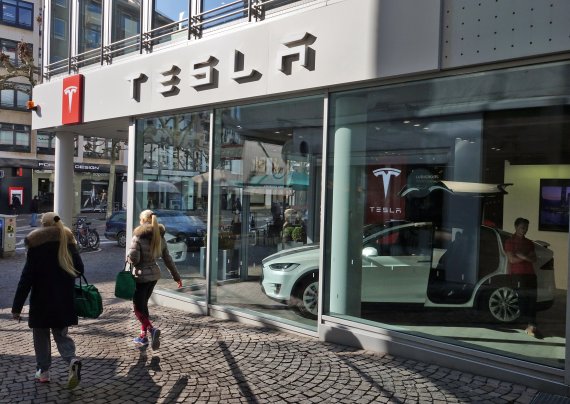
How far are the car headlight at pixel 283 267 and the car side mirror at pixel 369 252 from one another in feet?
3.20

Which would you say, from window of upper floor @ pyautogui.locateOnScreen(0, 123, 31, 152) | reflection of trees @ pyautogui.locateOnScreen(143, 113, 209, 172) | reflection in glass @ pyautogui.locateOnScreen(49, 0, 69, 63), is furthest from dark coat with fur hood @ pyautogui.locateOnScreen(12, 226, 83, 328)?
window of upper floor @ pyautogui.locateOnScreen(0, 123, 31, 152)

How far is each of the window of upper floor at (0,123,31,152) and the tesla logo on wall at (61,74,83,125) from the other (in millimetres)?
28986

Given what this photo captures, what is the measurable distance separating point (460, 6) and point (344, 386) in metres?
3.86

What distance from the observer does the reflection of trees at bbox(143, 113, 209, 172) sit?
299 inches

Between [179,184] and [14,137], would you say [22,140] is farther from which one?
[179,184]

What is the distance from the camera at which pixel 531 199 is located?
6211 millimetres

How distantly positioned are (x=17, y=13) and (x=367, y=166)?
1518 inches

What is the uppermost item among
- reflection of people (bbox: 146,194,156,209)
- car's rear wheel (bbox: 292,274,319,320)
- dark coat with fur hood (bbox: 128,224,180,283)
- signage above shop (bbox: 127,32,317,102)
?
signage above shop (bbox: 127,32,317,102)

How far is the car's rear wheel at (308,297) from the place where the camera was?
6316 millimetres

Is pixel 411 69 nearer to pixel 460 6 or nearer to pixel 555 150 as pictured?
pixel 460 6

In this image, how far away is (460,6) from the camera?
4.69 m

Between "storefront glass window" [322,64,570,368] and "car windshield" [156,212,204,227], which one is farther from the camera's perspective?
"car windshield" [156,212,204,227]

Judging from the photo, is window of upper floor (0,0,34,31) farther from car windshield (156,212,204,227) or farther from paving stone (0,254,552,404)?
paving stone (0,254,552,404)

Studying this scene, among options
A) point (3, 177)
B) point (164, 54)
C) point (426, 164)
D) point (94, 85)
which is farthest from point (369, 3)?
point (3, 177)
